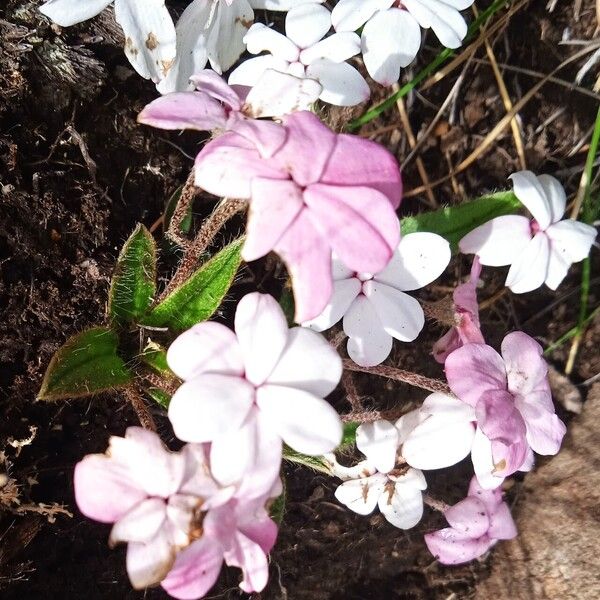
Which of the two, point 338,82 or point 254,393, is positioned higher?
point 338,82

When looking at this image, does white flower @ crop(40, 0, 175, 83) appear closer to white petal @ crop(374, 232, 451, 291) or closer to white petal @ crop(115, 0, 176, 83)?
white petal @ crop(115, 0, 176, 83)

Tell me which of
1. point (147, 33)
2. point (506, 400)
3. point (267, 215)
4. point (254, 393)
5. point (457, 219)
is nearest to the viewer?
point (267, 215)

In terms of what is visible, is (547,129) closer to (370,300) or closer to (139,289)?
(370,300)

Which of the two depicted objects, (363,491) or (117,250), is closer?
(363,491)

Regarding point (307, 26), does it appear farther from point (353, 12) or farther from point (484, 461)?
point (484, 461)

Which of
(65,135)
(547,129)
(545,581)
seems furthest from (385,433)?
(547,129)

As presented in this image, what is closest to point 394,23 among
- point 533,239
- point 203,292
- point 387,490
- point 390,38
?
point 390,38
